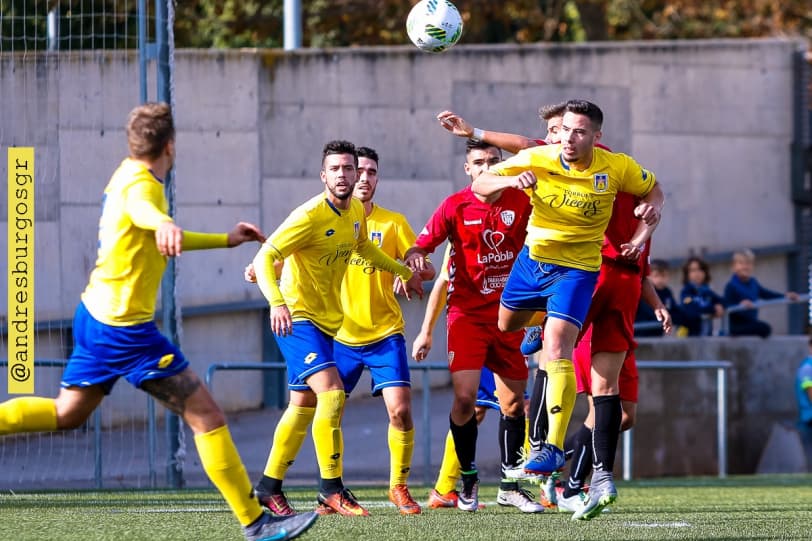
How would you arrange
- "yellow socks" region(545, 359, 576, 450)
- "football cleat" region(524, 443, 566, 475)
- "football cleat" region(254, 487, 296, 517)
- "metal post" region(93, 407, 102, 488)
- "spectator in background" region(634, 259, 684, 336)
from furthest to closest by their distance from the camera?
"spectator in background" region(634, 259, 684, 336) → "metal post" region(93, 407, 102, 488) → "football cleat" region(254, 487, 296, 517) → "yellow socks" region(545, 359, 576, 450) → "football cleat" region(524, 443, 566, 475)

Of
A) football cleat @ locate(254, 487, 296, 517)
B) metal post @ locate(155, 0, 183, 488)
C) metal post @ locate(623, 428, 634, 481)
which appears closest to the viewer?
football cleat @ locate(254, 487, 296, 517)

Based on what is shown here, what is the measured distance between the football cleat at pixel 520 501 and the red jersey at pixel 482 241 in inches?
44.1

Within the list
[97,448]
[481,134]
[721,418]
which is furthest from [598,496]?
[721,418]

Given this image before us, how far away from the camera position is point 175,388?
19.9 ft

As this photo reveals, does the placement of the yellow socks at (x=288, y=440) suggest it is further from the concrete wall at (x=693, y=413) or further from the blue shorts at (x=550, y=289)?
the concrete wall at (x=693, y=413)

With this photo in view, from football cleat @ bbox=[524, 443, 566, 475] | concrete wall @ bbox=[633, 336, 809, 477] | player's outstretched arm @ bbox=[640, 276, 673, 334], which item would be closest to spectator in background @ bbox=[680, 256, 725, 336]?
concrete wall @ bbox=[633, 336, 809, 477]

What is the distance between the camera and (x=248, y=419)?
14.2 meters

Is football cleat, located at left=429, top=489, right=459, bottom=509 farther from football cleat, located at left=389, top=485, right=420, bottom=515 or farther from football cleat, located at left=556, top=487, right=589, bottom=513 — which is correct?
football cleat, located at left=556, top=487, right=589, bottom=513

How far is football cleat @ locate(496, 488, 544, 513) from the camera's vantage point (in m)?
8.64

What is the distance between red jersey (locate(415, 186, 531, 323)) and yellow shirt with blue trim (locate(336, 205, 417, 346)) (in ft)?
1.24

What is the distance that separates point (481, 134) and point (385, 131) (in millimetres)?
9176

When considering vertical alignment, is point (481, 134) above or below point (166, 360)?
above

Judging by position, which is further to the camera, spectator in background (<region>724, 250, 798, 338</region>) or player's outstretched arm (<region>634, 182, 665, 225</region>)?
spectator in background (<region>724, 250, 798, 338</region>)

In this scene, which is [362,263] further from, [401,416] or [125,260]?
[125,260]
